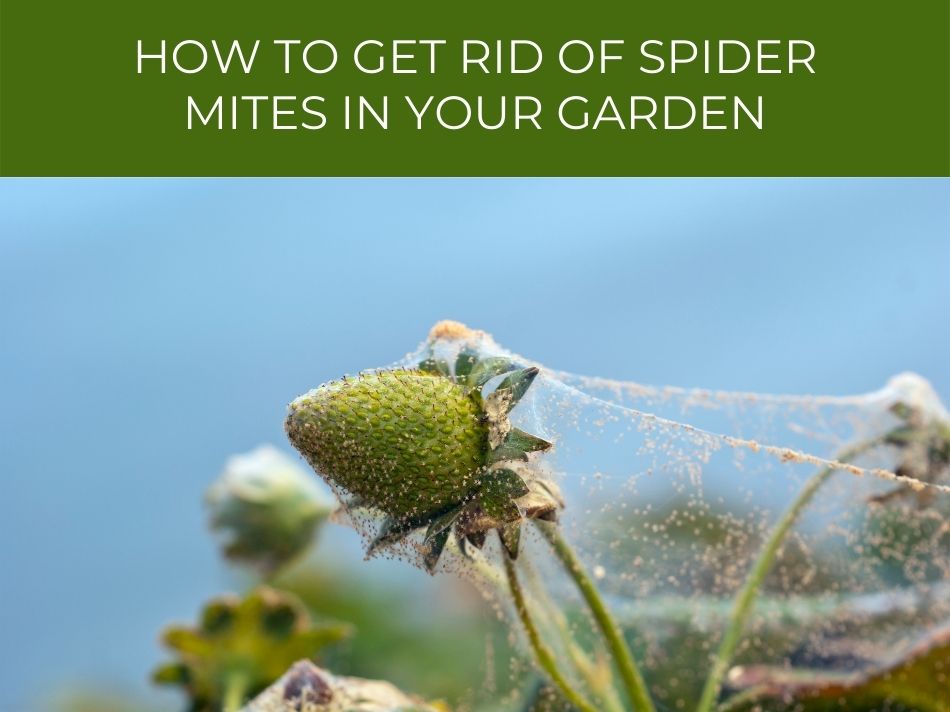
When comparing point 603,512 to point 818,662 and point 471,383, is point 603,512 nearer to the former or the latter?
point 471,383

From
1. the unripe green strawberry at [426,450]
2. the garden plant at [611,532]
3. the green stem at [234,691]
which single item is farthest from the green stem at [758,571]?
the green stem at [234,691]

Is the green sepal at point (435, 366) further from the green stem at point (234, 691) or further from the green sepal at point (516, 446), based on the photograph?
the green stem at point (234, 691)

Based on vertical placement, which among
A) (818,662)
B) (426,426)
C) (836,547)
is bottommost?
(818,662)

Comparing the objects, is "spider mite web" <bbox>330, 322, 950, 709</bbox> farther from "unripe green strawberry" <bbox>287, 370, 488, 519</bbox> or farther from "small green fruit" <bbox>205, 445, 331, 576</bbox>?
"small green fruit" <bbox>205, 445, 331, 576</bbox>

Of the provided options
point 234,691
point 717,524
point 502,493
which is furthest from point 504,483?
point 234,691

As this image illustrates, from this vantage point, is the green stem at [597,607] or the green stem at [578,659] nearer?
the green stem at [597,607]

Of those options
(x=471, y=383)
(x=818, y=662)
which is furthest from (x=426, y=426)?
(x=818, y=662)

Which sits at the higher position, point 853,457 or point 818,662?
point 853,457
